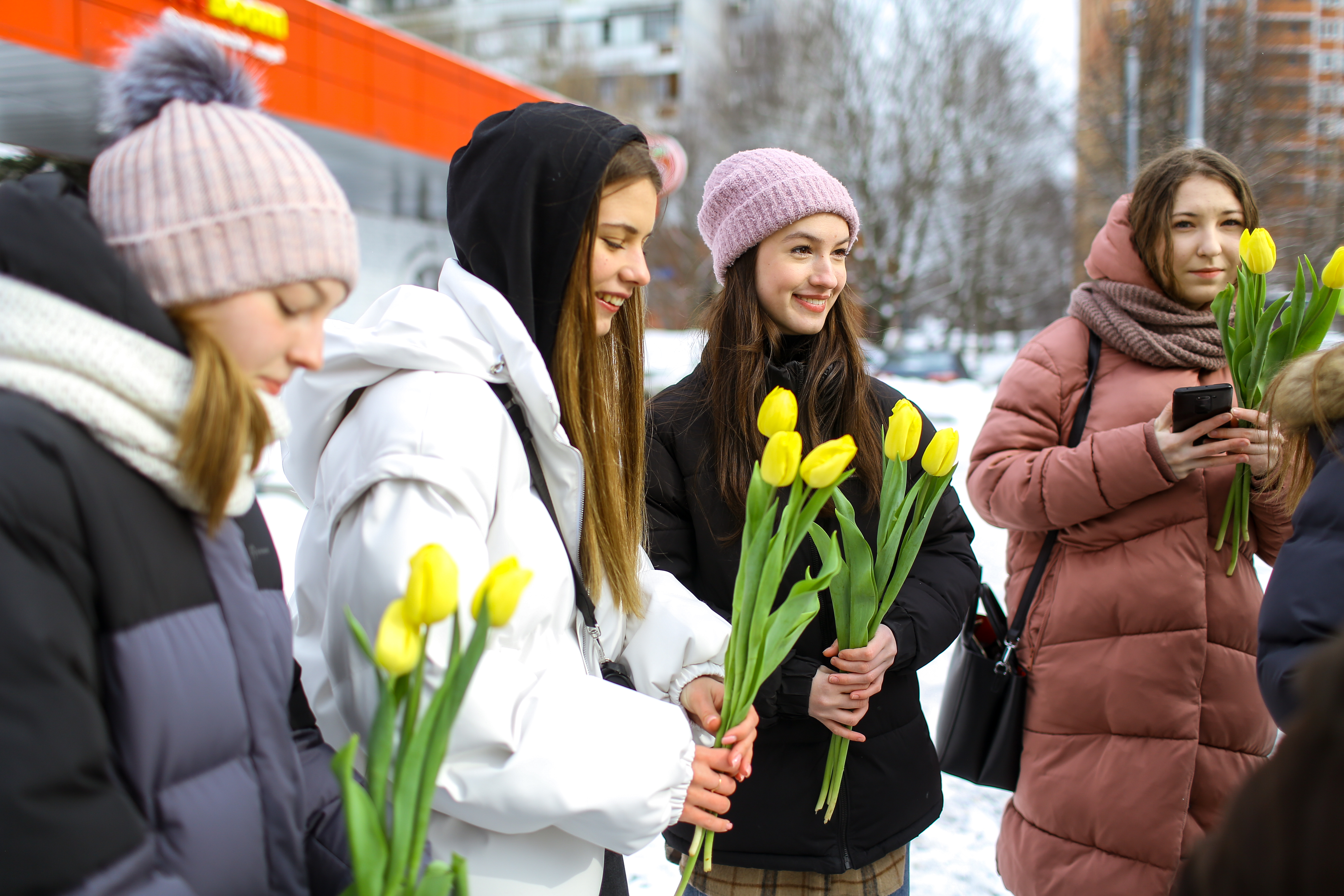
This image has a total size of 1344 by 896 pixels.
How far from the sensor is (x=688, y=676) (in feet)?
4.86

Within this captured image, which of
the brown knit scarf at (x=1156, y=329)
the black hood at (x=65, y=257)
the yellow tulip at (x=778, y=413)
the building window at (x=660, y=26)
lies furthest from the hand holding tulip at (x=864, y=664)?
the building window at (x=660, y=26)

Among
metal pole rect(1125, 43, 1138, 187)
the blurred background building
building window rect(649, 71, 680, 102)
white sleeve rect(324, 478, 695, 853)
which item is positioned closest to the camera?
white sleeve rect(324, 478, 695, 853)

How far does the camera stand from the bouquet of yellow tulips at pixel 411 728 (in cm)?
75

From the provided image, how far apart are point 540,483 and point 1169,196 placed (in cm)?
165

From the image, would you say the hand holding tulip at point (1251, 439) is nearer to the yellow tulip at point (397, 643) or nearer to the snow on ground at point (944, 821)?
the snow on ground at point (944, 821)

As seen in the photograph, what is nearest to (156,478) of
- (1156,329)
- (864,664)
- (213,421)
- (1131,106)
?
(213,421)

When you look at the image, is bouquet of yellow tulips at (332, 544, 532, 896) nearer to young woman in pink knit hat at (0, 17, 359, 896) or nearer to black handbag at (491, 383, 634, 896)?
young woman in pink knit hat at (0, 17, 359, 896)

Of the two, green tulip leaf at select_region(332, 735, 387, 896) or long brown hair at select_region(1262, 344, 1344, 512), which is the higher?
long brown hair at select_region(1262, 344, 1344, 512)

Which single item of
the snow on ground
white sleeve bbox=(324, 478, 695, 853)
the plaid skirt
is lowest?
the snow on ground

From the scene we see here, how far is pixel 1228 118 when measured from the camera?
11.7 metres

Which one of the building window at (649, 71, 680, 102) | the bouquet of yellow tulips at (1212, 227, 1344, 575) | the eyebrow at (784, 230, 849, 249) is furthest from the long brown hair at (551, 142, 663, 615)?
the building window at (649, 71, 680, 102)

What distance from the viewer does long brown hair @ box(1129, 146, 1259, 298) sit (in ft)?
6.89

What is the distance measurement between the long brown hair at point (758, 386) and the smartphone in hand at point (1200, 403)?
0.57m

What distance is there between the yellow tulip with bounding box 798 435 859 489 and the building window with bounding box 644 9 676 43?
41050 millimetres
